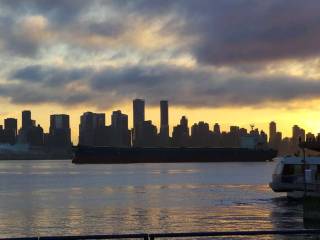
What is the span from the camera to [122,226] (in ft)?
156

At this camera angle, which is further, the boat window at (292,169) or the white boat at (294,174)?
the boat window at (292,169)

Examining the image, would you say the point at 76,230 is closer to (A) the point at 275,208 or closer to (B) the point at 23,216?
(B) the point at 23,216

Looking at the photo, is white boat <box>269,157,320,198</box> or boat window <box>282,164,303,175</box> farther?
boat window <box>282,164,303,175</box>

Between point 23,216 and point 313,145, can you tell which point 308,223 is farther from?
point 23,216

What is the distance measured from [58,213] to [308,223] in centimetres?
3027

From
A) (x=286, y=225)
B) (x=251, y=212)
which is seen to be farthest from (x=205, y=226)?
(x=251, y=212)

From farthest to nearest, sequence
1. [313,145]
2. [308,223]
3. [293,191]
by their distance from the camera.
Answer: [293,191] < [313,145] < [308,223]

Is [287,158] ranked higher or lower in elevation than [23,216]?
higher

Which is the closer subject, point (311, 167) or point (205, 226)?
point (205, 226)

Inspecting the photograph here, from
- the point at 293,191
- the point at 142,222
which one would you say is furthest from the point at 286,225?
the point at 293,191

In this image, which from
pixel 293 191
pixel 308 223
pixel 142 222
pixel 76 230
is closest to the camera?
pixel 308 223

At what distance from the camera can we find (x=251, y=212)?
58.2 m

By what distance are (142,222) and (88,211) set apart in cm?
1372

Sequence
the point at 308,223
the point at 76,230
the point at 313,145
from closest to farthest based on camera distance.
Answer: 1. the point at 308,223
2. the point at 76,230
3. the point at 313,145
